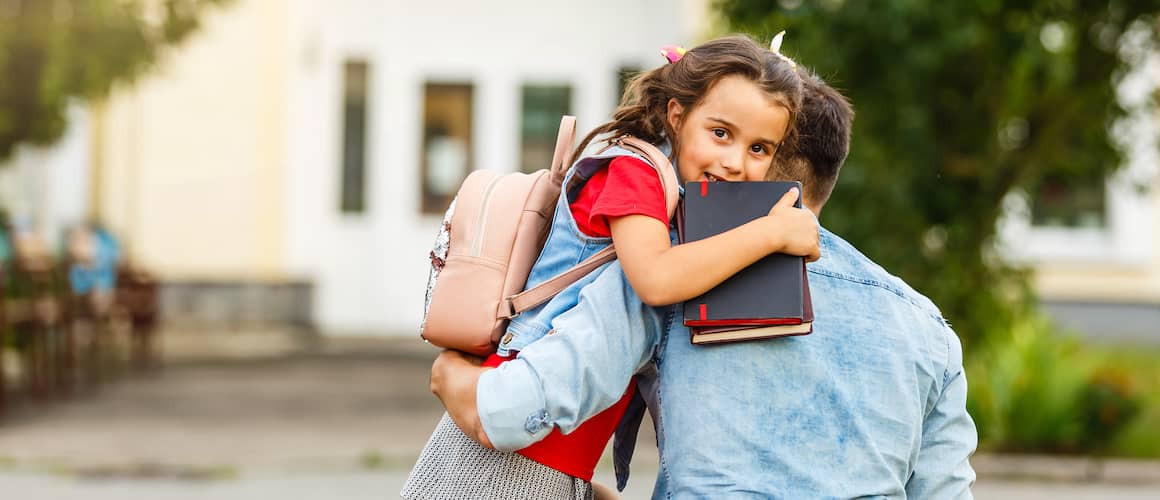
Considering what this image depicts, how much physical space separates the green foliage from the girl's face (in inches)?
271

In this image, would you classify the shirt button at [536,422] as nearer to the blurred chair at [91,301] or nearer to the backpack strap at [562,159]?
the backpack strap at [562,159]

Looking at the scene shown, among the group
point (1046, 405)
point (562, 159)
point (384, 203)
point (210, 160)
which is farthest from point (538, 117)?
point (562, 159)

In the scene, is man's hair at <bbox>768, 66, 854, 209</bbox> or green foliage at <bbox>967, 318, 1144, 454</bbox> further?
green foliage at <bbox>967, 318, 1144, 454</bbox>

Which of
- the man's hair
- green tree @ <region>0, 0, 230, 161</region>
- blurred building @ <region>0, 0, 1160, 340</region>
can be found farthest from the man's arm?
blurred building @ <region>0, 0, 1160, 340</region>

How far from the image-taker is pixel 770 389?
1.95 metres

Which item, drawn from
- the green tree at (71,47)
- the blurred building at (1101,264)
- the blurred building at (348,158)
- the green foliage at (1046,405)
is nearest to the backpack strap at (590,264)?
the green foliage at (1046,405)

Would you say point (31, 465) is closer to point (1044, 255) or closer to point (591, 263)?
point (591, 263)

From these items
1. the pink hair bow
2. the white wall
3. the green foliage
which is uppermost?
the pink hair bow

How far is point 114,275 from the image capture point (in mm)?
13195

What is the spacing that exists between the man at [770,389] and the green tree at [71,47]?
28.7 ft

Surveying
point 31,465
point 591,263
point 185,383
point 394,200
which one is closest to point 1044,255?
point 394,200

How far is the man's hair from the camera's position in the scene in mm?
2211

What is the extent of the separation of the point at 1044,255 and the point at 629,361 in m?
14.8

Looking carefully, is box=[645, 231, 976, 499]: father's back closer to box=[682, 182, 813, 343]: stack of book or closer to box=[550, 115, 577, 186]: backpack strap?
box=[682, 182, 813, 343]: stack of book
